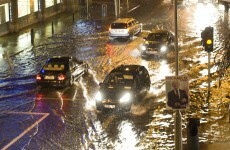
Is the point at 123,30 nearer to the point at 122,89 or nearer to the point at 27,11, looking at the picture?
the point at 27,11

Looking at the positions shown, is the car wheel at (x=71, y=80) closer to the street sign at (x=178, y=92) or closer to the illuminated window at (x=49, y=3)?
the street sign at (x=178, y=92)

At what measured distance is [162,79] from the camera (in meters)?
27.1

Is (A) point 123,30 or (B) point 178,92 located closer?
(B) point 178,92

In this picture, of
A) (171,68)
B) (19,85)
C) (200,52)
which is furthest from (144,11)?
(19,85)

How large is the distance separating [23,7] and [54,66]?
67.2 feet

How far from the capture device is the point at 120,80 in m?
22.8

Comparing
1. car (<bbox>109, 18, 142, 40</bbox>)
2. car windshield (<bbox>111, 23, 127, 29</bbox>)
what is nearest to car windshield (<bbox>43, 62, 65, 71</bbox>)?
car (<bbox>109, 18, 142, 40</bbox>)

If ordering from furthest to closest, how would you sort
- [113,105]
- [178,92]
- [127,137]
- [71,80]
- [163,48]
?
1. [163,48]
2. [71,80]
3. [113,105]
4. [127,137]
5. [178,92]

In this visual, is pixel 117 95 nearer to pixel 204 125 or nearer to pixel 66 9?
pixel 204 125

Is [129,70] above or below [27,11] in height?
below

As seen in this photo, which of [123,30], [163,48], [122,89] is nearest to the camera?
[122,89]

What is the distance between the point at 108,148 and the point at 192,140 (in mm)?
3059

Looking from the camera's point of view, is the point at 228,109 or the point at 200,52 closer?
the point at 228,109

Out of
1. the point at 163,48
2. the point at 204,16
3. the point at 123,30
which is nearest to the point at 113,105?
the point at 163,48
